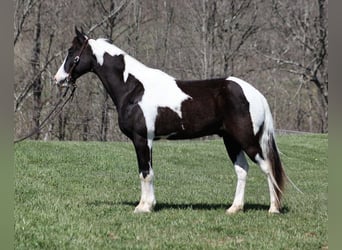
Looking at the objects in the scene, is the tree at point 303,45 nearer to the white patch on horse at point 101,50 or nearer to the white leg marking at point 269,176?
the white patch on horse at point 101,50

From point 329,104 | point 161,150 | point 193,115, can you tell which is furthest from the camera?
point 161,150

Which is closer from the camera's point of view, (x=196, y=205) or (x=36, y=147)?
(x=196, y=205)

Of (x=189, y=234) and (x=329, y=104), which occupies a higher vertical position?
(x=329, y=104)

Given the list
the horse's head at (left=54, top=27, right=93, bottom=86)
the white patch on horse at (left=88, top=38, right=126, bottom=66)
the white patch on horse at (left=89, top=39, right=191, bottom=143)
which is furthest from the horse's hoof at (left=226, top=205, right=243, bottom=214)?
the horse's head at (left=54, top=27, right=93, bottom=86)

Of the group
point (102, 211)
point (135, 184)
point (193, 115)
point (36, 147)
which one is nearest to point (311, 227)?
point (193, 115)

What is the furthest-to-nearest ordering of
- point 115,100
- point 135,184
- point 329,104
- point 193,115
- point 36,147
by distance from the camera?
point 36,147 < point 135,184 < point 115,100 < point 193,115 < point 329,104

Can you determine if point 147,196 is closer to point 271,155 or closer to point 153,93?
point 153,93

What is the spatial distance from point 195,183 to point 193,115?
13.4 feet

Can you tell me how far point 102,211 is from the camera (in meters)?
6.88

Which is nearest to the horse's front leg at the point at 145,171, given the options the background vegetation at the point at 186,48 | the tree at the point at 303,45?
the background vegetation at the point at 186,48

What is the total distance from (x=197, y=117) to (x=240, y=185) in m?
1.07

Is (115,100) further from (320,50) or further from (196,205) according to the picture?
(320,50)

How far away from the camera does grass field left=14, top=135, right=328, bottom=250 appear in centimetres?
532

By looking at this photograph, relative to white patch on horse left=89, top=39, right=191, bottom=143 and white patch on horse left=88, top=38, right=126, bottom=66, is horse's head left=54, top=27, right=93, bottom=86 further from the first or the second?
white patch on horse left=89, top=39, right=191, bottom=143
